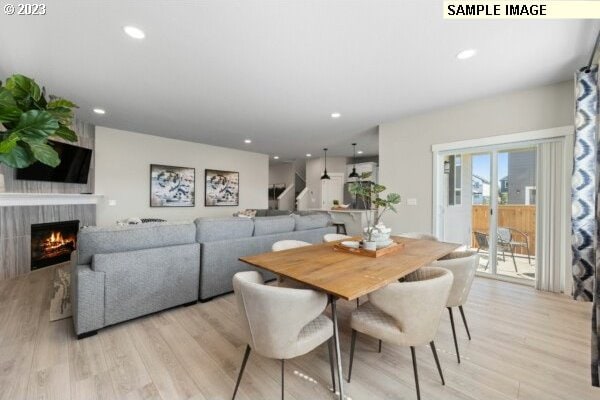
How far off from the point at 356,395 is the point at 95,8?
3156mm

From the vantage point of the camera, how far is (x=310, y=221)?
405cm

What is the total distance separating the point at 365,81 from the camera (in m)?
3.04

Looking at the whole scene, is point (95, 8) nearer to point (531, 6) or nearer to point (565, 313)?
point (531, 6)

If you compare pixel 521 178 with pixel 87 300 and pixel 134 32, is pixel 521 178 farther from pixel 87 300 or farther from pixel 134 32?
pixel 87 300

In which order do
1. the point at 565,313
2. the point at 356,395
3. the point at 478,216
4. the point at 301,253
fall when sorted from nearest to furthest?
the point at 356,395 < the point at 301,253 < the point at 565,313 < the point at 478,216

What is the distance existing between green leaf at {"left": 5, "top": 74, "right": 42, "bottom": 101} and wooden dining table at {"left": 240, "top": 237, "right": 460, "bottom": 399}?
5.05 feet

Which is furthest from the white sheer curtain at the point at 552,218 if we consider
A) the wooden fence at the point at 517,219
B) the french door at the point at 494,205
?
the wooden fence at the point at 517,219

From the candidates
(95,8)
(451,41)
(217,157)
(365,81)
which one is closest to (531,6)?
(451,41)

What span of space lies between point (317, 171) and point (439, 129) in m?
5.07

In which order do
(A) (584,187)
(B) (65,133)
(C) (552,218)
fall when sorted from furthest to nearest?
1. (C) (552,218)
2. (A) (584,187)
3. (B) (65,133)

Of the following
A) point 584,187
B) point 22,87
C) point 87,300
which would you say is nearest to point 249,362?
point 87,300

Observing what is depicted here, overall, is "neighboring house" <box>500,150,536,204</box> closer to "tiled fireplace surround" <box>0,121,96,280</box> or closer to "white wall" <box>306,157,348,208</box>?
"white wall" <box>306,157,348,208</box>

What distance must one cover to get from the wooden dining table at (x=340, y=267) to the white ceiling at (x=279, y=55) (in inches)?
72.2

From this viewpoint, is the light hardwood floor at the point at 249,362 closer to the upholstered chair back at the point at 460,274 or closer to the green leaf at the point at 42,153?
the upholstered chair back at the point at 460,274
